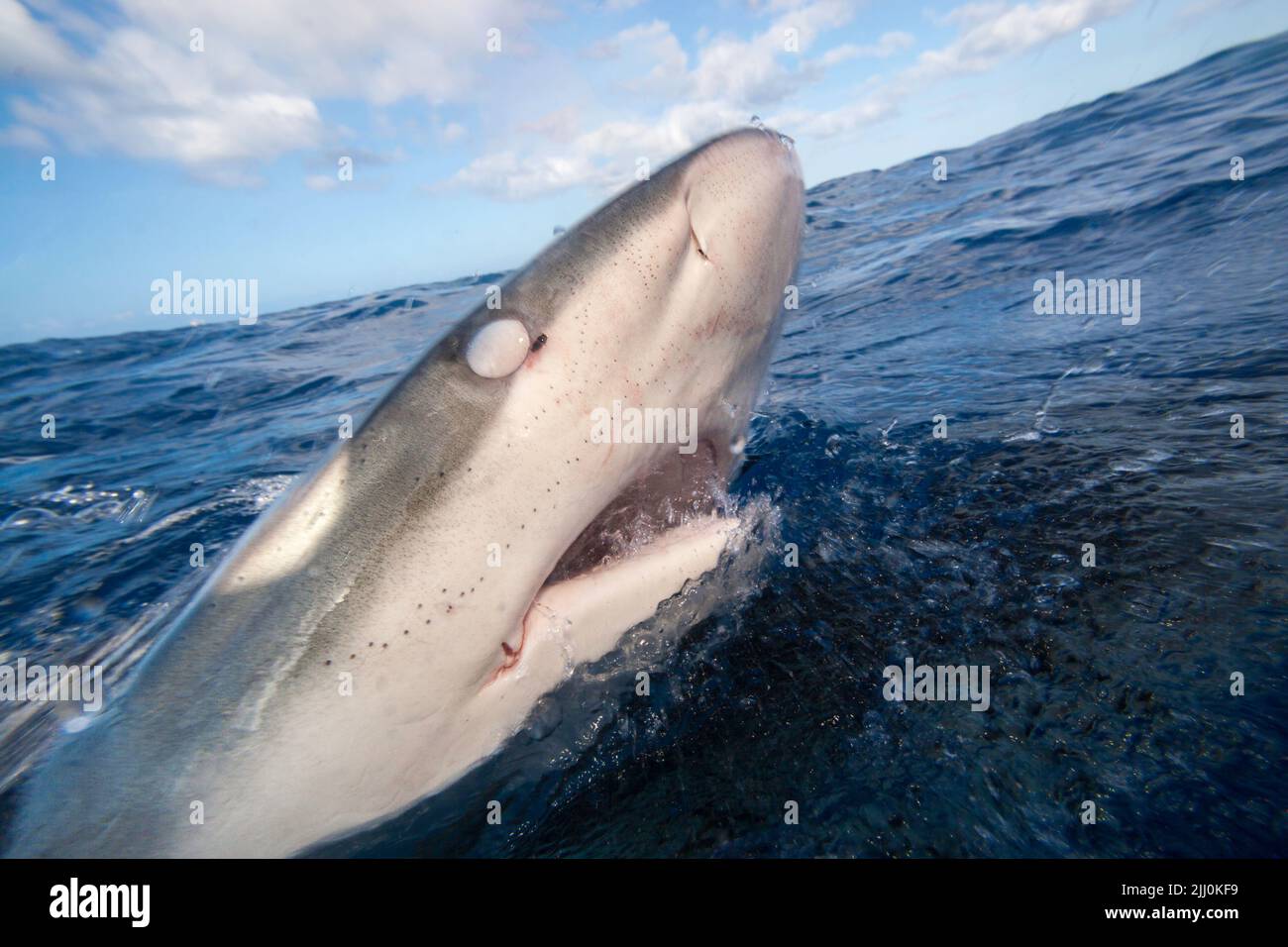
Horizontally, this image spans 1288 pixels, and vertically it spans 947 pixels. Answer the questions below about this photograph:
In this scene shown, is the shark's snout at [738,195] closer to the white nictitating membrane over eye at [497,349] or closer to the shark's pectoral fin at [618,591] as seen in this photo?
the white nictitating membrane over eye at [497,349]

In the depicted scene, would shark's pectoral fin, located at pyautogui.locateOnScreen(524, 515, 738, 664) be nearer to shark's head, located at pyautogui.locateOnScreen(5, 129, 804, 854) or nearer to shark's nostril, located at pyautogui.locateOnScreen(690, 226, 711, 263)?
shark's head, located at pyautogui.locateOnScreen(5, 129, 804, 854)

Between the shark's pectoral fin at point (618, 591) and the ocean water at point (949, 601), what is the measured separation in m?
0.15

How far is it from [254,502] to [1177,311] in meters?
7.35

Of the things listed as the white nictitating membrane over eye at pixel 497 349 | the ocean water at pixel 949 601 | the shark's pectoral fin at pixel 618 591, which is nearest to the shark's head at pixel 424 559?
the white nictitating membrane over eye at pixel 497 349

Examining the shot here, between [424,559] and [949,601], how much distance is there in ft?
5.72

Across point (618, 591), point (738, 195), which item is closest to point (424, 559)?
point (618, 591)

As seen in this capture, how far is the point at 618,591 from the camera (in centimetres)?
197

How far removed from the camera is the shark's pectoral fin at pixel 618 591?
1.89 metres

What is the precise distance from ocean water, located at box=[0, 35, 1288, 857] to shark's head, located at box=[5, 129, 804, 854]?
0.30 m

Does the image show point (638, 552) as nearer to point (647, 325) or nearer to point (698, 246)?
point (647, 325)

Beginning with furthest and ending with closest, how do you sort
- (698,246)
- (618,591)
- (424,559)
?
(618,591)
(698,246)
(424,559)

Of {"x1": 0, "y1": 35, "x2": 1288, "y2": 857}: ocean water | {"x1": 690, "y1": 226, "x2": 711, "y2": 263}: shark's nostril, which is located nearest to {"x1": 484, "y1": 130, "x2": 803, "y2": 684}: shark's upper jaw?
{"x1": 690, "y1": 226, "x2": 711, "y2": 263}: shark's nostril

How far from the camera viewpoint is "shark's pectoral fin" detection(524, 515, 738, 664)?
6.20 feet
